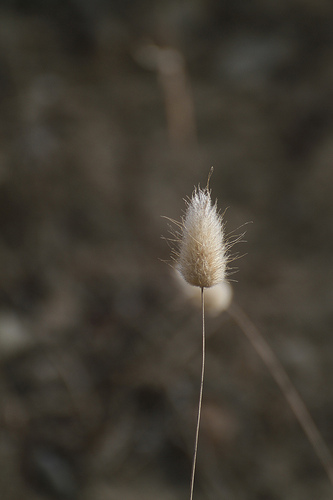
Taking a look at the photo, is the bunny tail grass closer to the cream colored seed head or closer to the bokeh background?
the cream colored seed head

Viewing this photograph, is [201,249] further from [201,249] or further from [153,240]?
[153,240]

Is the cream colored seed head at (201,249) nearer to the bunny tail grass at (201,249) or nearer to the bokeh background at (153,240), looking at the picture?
the bunny tail grass at (201,249)

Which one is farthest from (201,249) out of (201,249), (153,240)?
(153,240)

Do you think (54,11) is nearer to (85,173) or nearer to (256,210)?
(85,173)

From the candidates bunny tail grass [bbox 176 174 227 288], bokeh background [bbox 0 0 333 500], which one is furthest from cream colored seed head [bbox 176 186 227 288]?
bokeh background [bbox 0 0 333 500]

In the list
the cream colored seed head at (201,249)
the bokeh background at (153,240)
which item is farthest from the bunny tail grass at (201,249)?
the bokeh background at (153,240)

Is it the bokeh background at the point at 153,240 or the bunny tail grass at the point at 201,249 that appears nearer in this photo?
the bunny tail grass at the point at 201,249
